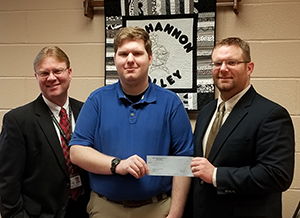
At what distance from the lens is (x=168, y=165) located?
5.33 ft

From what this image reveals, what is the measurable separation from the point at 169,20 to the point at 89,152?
129 cm

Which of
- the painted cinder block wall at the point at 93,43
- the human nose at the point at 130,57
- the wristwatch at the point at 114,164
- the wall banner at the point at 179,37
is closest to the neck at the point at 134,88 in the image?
the human nose at the point at 130,57

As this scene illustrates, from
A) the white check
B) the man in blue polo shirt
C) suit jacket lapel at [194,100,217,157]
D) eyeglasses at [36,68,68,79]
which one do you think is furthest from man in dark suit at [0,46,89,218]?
suit jacket lapel at [194,100,217,157]

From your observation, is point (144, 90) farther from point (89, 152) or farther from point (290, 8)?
point (290, 8)

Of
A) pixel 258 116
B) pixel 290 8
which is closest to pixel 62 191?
pixel 258 116

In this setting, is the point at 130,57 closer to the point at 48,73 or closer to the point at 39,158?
the point at 48,73

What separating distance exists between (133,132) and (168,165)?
0.23m

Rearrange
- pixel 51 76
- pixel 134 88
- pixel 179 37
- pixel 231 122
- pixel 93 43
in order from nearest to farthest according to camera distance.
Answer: pixel 231 122 < pixel 134 88 < pixel 51 76 < pixel 179 37 < pixel 93 43

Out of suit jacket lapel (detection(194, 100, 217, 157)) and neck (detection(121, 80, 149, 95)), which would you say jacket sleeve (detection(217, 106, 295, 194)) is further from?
neck (detection(121, 80, 149, 95))

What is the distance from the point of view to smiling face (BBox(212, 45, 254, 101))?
1.68m

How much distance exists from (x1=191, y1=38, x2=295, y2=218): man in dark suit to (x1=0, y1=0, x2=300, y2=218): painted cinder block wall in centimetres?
89

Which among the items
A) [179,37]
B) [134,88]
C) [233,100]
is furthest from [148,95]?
[179,37]

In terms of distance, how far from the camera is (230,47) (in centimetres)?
170

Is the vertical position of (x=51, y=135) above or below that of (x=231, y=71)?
below
